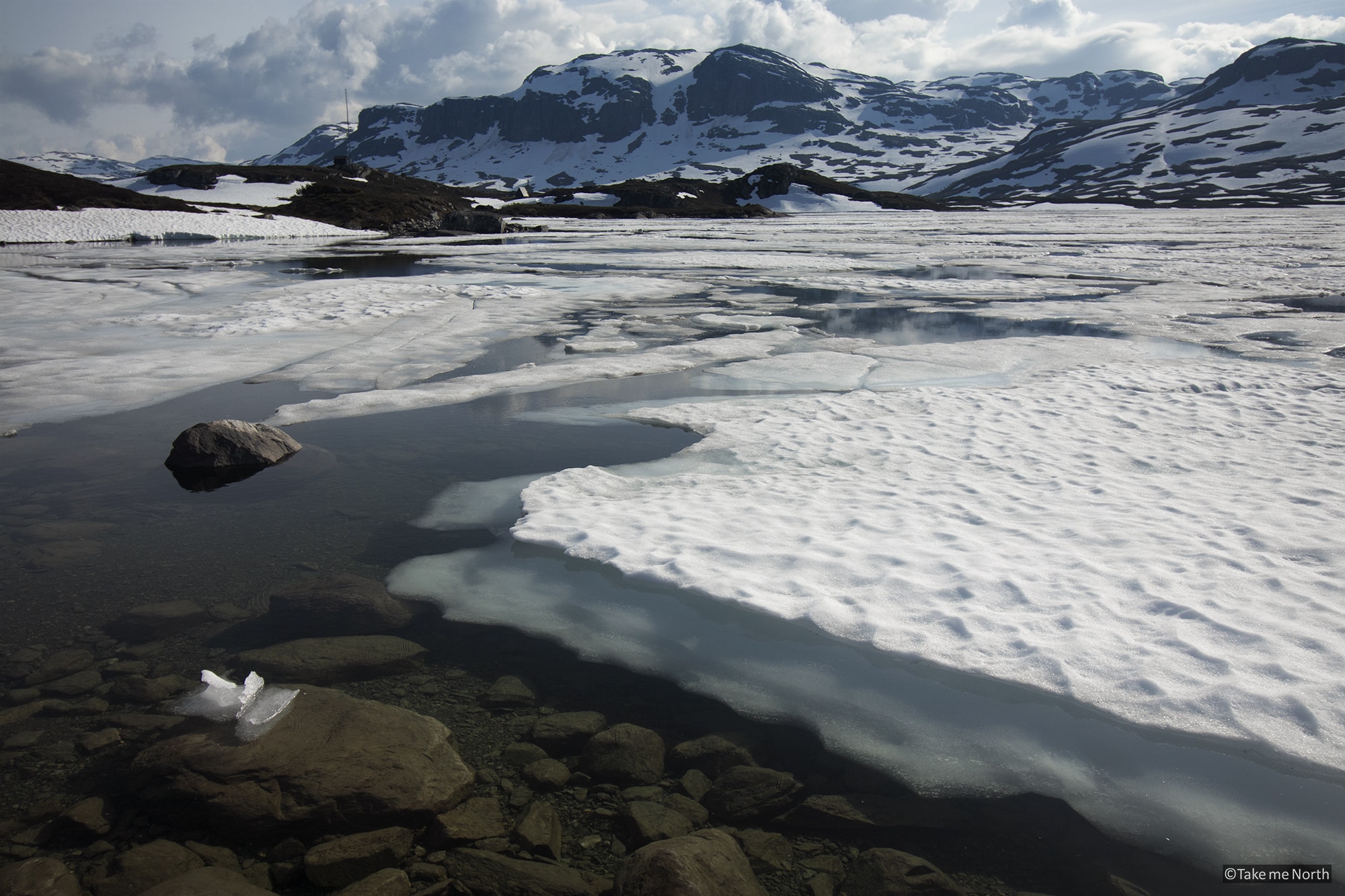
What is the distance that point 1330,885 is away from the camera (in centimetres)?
252

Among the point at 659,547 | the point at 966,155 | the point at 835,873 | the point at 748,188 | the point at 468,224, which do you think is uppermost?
the point at 966,155

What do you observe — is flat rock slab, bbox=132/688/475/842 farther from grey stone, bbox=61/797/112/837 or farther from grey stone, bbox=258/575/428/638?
grey stone, bbox=258/575/428/638

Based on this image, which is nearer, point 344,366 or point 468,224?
point 344,366

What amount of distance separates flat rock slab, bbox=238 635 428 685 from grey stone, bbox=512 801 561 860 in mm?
1197

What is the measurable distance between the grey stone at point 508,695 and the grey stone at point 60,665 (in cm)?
200

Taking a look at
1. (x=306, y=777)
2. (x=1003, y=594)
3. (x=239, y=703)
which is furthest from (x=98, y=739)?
(x=1003, y=594)

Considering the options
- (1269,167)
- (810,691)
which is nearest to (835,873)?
(810,691)

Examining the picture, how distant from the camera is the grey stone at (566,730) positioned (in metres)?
3.25

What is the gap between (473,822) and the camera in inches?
112

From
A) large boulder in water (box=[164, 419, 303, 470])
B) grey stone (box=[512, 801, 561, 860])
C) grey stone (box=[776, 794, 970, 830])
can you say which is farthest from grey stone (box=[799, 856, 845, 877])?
large boulder in water (box=[164, 419, 303, 470])

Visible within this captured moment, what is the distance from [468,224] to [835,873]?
50.5m

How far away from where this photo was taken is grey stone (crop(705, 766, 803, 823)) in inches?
115

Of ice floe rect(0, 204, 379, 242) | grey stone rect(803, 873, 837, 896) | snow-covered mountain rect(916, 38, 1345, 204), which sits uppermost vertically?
snow-covered mountain rect(916, 38, 1345, 204)

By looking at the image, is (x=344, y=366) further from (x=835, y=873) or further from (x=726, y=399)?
(x=835, y=873)
